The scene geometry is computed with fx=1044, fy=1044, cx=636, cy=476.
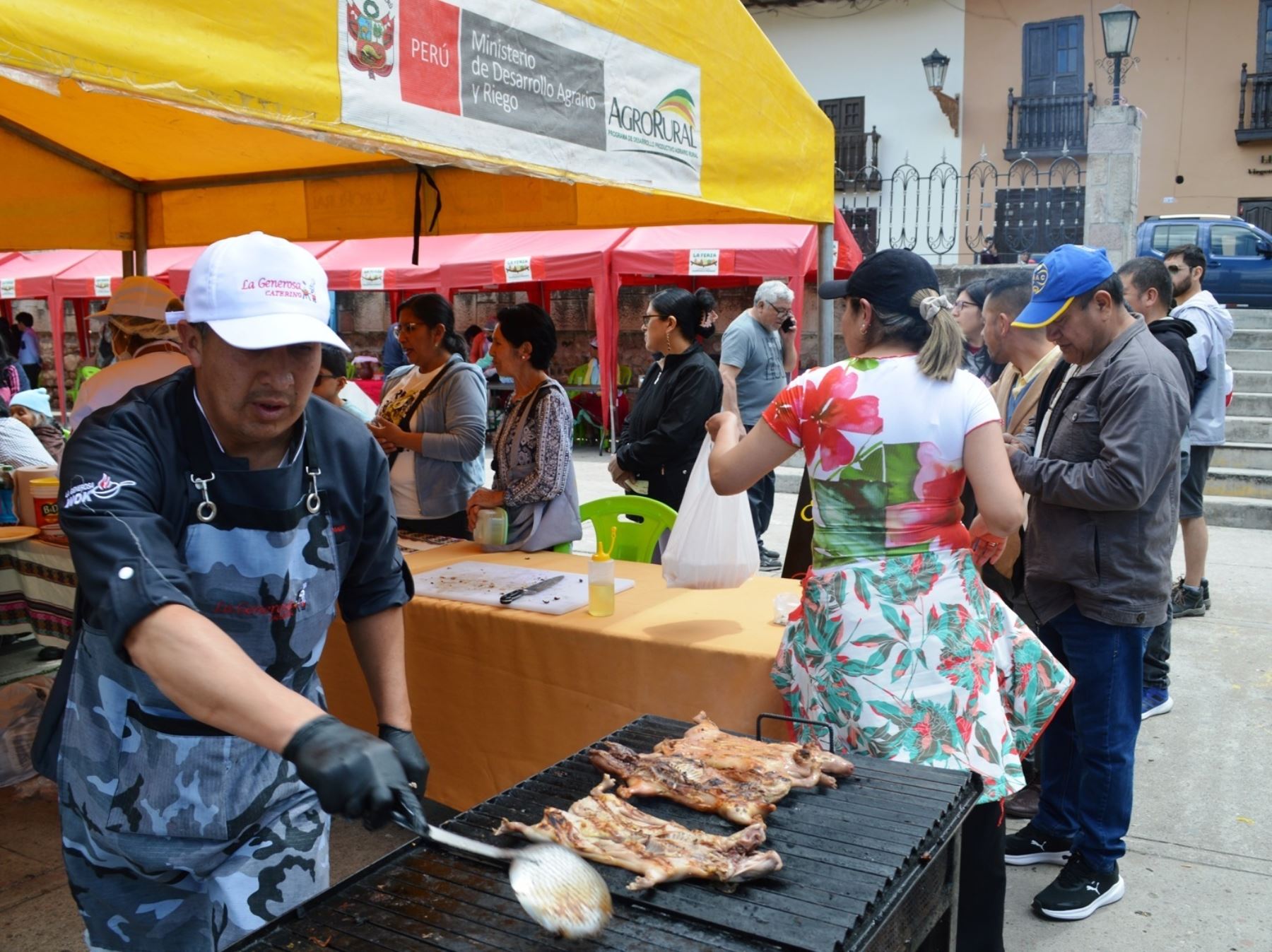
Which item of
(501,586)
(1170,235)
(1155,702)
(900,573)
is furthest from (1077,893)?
(1170,235)

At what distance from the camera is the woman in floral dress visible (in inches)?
99.3

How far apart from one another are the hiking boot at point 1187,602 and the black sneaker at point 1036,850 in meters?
3.47

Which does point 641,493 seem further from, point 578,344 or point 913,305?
point 578,344

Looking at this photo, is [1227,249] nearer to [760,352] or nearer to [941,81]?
[941,81]

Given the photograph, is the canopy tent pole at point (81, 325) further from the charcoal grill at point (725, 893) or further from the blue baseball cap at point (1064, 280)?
the charcoal grill at point (725, 893)

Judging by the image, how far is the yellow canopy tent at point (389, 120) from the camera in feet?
7.48

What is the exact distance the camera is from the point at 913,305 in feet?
8.43

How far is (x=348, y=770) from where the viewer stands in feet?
4.66

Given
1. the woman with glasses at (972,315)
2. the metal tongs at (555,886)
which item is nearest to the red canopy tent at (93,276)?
the woman with glasses at (972,315)

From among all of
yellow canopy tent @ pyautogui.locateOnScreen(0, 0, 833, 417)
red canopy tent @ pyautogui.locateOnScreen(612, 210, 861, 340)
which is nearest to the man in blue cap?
yellow canopy tent @ pyautogui.locateOnScreen(0, 0, 833, 417)

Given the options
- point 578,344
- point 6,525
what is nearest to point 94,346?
point 578,344

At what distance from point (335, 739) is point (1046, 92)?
2479cm

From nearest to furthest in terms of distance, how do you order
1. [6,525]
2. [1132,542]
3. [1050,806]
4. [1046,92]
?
[1132,542] < [1050,806] < [6,525] < [1046,92]

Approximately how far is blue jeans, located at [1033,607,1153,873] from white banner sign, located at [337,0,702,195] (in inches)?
79.8
